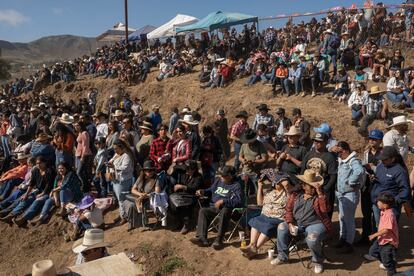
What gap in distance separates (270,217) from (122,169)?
3228mm

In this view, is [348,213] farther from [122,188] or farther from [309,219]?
[122,188]

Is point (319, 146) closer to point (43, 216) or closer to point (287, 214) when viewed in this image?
point (287, 214)

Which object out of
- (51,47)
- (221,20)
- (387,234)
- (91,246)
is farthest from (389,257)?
(51,47)

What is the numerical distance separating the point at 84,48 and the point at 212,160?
143m

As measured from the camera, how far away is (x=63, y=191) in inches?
351

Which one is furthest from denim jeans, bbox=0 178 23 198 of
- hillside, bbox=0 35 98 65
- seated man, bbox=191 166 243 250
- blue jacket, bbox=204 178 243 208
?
hillside, bbox=0 35 98 65

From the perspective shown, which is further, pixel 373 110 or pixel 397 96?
pixel 397 96

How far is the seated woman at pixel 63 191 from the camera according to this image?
29.1 ft

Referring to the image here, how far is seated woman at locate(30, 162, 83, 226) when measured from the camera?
29.1ft

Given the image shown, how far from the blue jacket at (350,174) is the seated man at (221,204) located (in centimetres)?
173

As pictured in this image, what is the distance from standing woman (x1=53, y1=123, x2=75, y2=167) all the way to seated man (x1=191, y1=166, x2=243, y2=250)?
4.28 meters

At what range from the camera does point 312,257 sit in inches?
237

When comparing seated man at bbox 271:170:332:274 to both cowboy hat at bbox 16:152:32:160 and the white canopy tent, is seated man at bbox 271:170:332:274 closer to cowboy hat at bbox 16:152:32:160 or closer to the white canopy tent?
cowboy hat at bbox 16:152:32:160

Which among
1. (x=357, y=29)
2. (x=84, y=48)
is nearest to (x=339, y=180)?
(x=357, y=29)
